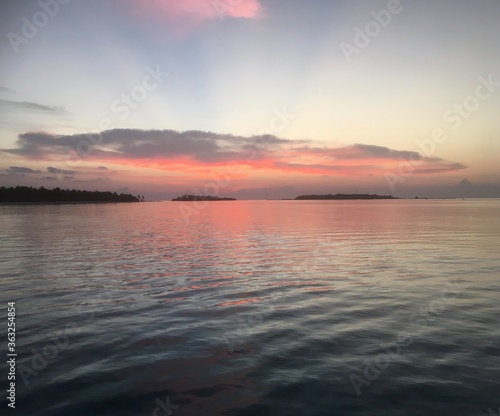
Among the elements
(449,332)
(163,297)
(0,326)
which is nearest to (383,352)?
(449,332)

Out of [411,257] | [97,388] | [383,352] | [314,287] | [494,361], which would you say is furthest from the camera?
[411,257]

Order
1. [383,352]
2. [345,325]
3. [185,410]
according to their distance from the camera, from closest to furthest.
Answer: [185,410] → [383,352] → [345,325]

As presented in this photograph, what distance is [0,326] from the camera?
1529 cm

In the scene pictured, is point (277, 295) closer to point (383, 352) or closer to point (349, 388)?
point (383, 352)

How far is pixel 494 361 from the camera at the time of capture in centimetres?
1148

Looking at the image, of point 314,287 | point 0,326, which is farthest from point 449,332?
point 0,326

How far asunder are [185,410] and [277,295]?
12.0 metres

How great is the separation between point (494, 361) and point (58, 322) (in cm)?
1745

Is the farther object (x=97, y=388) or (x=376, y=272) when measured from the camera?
(x=376, y=272)

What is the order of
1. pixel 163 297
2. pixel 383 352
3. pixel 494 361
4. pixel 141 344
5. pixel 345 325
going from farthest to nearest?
pixel 163 297
pixel 345 325
pixel 141 344
pixel 383 352
pixel 494 361

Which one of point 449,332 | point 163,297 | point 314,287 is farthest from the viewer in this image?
point 314,287

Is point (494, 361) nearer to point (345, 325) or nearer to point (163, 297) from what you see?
point (345, 325)

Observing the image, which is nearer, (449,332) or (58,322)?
(449,332)

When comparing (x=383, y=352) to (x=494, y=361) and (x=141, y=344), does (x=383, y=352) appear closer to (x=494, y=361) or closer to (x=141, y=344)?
(x=494, y=361)
